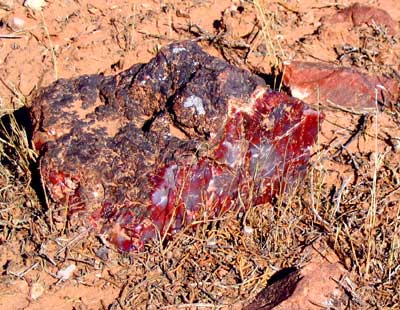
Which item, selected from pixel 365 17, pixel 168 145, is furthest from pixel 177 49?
pixel 365 17

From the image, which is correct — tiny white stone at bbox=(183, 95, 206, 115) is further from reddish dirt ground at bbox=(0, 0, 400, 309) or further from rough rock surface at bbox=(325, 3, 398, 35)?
rough rock surface at bbox=(325, 3, 398, 35)

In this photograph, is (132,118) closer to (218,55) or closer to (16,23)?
(218,55)

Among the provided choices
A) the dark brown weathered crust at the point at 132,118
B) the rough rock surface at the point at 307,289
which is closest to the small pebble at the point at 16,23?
the dark brown weathered crust at the point at 132,118

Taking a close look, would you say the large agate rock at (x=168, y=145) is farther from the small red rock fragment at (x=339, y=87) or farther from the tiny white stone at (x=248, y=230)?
the small red rock fragment at (x=339, y=87)

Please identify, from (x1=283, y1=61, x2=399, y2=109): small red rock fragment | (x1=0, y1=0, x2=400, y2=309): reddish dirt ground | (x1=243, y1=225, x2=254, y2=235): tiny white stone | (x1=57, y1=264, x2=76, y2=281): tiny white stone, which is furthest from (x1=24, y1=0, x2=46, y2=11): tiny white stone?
(x1=243, y1=225, x2=254, y2=235): tiny white stone

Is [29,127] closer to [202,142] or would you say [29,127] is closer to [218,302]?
[202,142]
